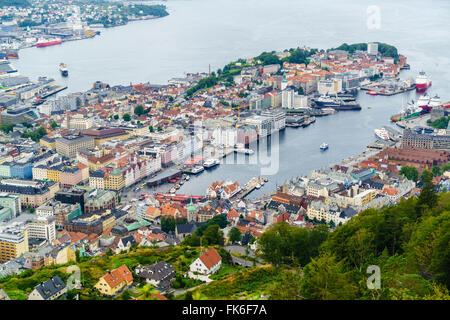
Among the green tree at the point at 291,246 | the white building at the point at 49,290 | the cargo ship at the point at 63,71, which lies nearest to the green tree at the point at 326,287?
the green tree at the point at 291,246

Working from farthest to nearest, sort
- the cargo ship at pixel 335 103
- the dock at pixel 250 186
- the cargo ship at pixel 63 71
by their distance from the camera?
the cargo ship at pixel 63 71 → the cargo ship at pixel 335 103 → the dock at pixel 250 186

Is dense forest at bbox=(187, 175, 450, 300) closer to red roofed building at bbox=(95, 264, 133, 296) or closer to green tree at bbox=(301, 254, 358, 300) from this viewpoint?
green tree at bbox=(301, 254, 358, 300)

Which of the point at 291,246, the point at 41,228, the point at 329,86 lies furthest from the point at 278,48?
the point at 291,246

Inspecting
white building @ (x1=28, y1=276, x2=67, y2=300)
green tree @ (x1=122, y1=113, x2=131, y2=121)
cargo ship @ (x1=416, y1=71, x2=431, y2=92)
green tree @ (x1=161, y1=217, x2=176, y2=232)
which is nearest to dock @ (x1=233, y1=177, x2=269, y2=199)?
green tree @ (x1=161, y1=217, x2=176, y2=232)

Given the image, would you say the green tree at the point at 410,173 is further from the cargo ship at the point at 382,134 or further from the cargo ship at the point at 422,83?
the cargo ship at the point at 422,83

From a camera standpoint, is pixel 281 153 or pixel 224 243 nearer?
pixel 224 243
